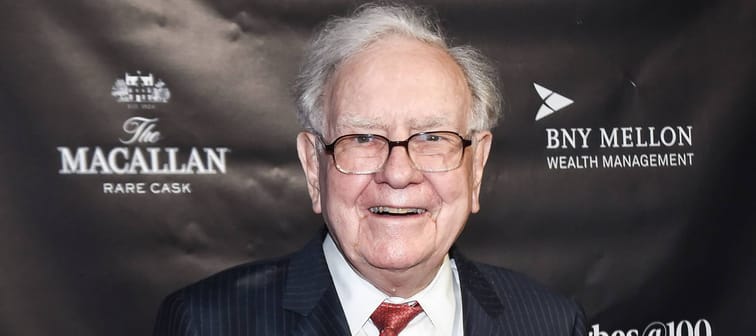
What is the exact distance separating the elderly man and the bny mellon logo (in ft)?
3.30

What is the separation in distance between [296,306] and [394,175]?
356 mm

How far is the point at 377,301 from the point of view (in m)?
1.55

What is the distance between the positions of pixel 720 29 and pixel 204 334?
2224 mm

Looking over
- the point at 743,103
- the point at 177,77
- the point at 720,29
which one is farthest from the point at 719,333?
the point at 177,77

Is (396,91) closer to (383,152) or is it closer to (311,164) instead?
(383,152)

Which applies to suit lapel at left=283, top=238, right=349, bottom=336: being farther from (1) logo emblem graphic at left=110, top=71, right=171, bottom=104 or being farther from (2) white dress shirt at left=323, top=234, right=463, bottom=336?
(1) logo emblem graphic at left=110, top=71, right=171, bottom=104

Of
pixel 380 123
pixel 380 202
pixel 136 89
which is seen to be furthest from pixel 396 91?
pixel 136 89

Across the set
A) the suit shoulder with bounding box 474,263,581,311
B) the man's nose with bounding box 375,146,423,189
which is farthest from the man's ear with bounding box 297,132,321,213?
the suit shoulder with bounding box 474,263,581,311

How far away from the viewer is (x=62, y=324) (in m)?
2.40

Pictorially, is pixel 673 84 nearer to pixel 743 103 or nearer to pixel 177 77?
pixel 743 103

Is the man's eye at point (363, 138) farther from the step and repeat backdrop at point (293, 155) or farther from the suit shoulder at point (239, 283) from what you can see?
the step and repeat backdrop at point (293, 155)

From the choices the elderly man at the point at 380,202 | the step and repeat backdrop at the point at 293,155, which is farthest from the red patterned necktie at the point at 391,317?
the step and repeat backdrop at the point at 293,155

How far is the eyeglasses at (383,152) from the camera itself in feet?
4.71

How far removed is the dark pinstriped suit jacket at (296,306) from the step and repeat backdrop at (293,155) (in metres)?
0.90
